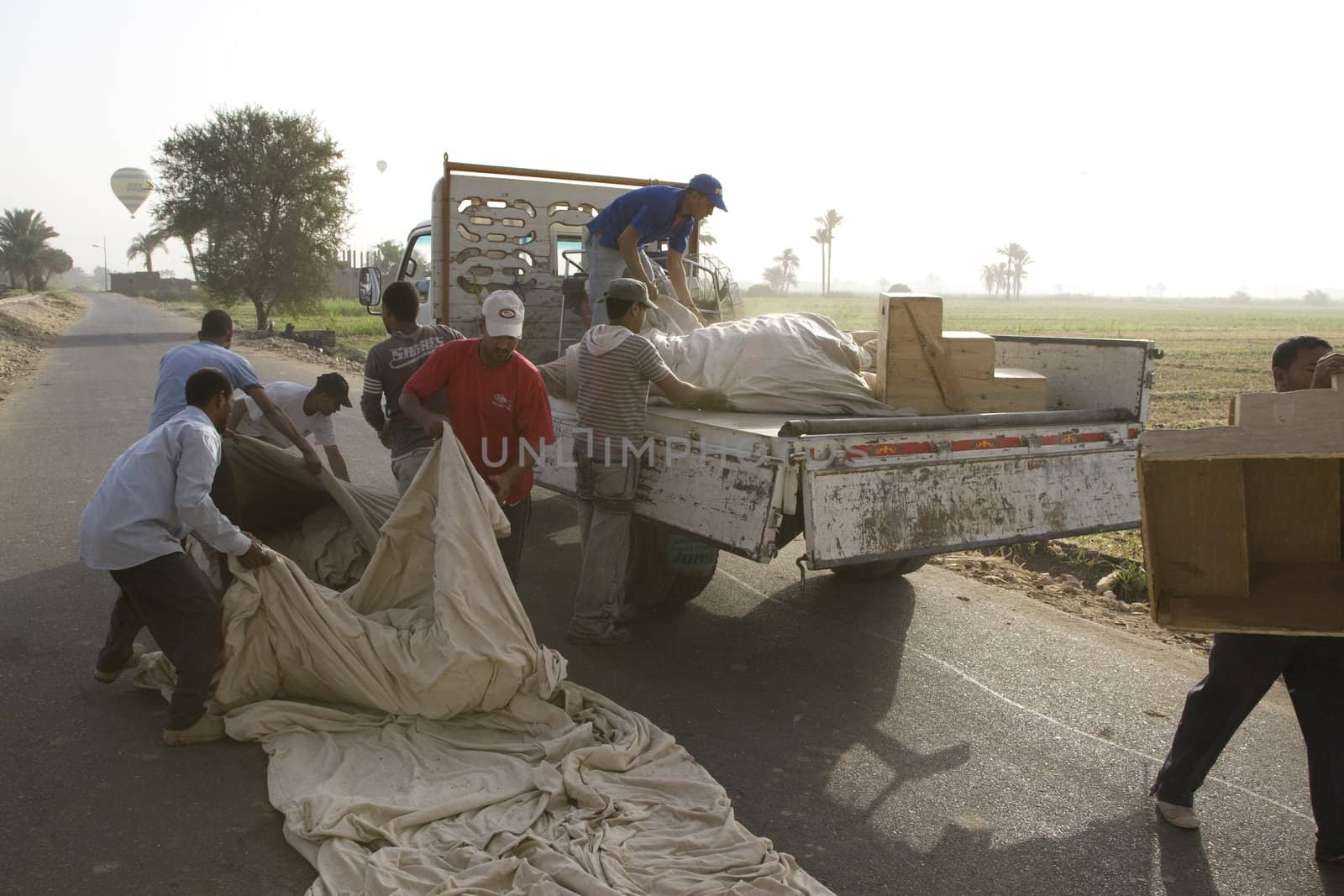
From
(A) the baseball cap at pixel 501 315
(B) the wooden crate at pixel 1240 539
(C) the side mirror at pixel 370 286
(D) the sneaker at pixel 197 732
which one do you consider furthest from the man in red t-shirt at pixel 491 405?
(C) the side mirror at pixel 370 286

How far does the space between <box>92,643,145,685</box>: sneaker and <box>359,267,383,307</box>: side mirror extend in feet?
14.5

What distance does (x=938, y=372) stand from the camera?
204 inches

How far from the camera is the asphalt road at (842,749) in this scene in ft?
10.6

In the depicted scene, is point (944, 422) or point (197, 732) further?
point (944, 422)

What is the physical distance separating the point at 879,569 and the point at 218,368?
3.82 meters

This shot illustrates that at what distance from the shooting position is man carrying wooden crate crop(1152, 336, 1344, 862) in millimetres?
3295

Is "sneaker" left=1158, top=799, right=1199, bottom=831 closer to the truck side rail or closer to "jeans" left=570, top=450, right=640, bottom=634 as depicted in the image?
the truck side rail

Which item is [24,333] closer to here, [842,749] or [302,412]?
[302,412]

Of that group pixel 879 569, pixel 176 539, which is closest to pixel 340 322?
pixel 879 569

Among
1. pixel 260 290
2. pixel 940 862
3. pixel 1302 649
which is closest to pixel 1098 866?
pixel 940 862

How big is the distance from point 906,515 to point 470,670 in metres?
1.88

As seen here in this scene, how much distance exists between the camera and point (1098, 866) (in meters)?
3.27

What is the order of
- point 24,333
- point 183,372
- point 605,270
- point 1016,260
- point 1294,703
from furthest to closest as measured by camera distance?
point 1016,260 < point 24,333 < point 605,270 < point 183,372 < point 1294,703

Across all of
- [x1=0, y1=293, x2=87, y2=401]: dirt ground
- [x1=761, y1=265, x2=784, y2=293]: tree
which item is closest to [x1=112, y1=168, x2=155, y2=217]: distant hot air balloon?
[x1=0, y1=293, x2=87, y2=401]: dirt ground
